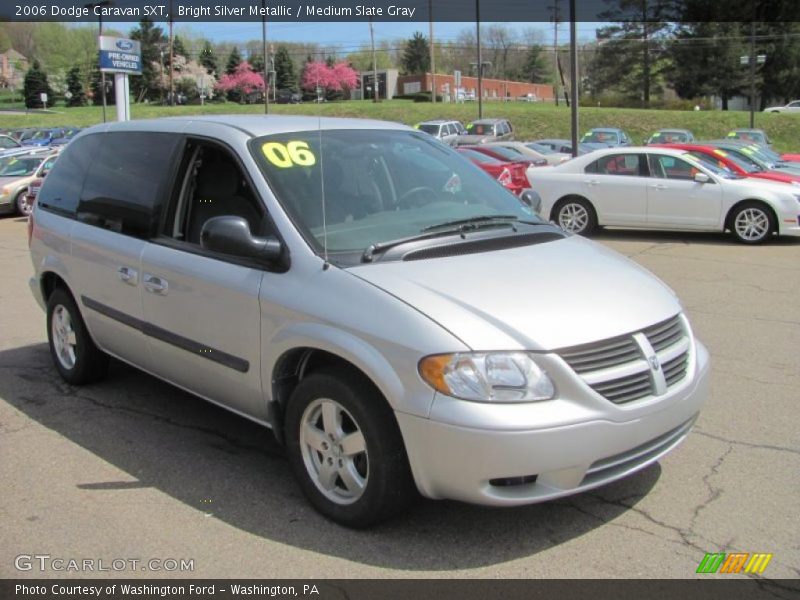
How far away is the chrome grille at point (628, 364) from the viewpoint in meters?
3.06

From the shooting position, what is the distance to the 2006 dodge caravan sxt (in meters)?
3.00

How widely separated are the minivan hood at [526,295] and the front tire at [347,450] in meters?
0.47

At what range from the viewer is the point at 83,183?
208 inches

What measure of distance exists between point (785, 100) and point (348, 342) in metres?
76.2

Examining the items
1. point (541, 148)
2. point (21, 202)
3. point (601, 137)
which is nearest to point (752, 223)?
point (541, 148)

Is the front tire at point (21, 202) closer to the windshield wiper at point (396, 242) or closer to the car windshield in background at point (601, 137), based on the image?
the windshield wiper at point (396, 242)

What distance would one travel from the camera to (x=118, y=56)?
82.4 ft

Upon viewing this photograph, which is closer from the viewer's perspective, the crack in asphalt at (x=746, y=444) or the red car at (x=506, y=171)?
the crack in asphalt at (x=746, y=444)

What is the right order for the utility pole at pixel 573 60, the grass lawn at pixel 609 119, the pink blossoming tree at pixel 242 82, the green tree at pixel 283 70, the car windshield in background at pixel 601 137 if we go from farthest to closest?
1. the pink blossoming tree at pixel 242 82
2. the green tree at pixel 283 70
3. the grass lawn at pixel 609 119
4. the car windshield in background at pixel 601 137
5. the utility pole at pixel 573 60

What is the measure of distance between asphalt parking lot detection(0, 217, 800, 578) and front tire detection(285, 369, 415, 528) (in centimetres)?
14

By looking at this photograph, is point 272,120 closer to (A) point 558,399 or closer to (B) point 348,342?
(B) point 348,342
